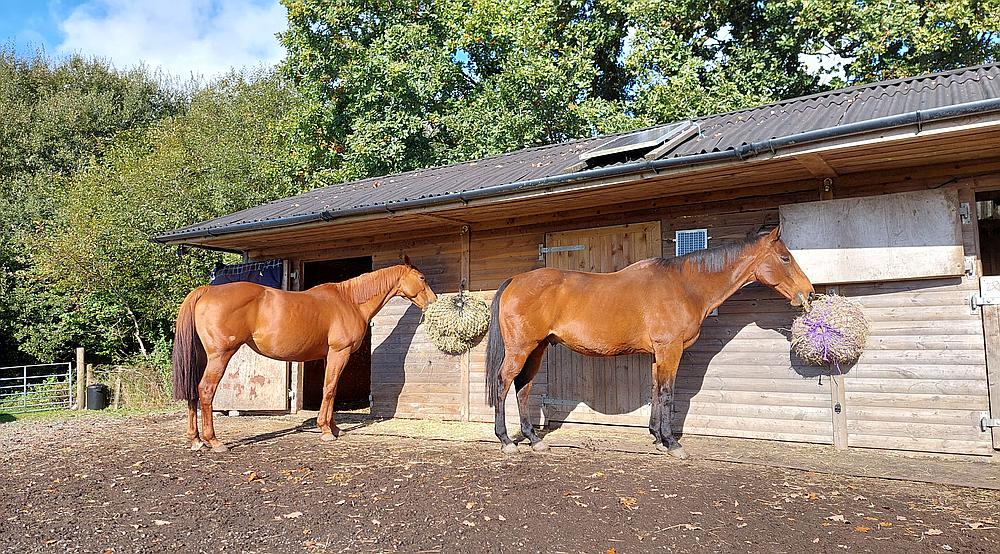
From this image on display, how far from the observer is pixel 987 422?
15.5ft

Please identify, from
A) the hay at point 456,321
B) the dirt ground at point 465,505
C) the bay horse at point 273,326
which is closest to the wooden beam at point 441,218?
the bay horse at point 273,326

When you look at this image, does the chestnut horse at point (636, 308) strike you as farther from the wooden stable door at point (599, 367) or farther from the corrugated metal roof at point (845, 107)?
the corrugated metal roof at point (845, 107)

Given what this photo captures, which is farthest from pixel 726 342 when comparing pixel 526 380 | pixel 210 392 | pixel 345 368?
pixel 345 368

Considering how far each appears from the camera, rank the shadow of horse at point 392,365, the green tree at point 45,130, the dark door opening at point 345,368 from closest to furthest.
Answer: the shadow of horse at point 392,365 → the dark door opening at point 345,368 → the green tree at point 45,130

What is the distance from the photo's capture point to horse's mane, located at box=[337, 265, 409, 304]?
23.0ft

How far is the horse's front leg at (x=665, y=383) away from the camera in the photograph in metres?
5.24

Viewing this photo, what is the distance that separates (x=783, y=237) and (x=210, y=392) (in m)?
5.27

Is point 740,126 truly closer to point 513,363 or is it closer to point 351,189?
point 513,363

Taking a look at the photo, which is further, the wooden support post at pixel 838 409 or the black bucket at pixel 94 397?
the black bucket at pixel 94 397

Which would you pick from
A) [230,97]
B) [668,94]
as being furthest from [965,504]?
[230,97]

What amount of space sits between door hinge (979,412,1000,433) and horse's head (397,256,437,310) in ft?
16.0

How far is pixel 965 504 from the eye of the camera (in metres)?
3.66

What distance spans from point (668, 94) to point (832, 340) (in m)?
9.15

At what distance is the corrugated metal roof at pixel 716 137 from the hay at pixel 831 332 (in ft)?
4.64
